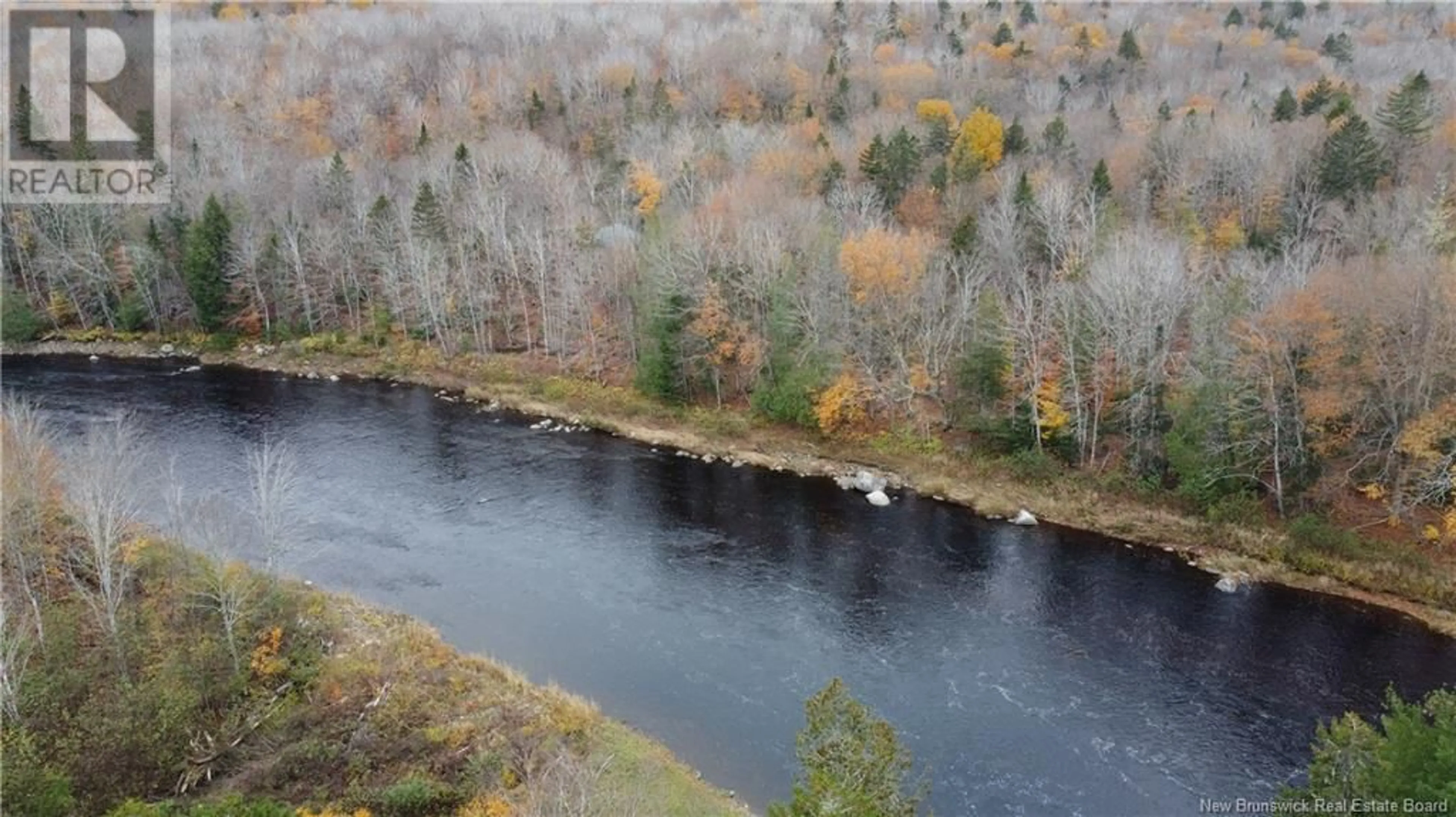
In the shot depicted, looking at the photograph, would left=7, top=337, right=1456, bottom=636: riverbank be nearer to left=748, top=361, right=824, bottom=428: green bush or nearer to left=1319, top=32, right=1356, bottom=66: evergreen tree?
left=748, top=361, right=824, bottom=428: green bush

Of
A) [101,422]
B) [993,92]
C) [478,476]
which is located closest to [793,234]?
[478,476]

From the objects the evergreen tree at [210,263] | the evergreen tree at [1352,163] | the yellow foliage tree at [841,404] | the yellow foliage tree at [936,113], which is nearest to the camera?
the yellow foliage tree at [841,404]

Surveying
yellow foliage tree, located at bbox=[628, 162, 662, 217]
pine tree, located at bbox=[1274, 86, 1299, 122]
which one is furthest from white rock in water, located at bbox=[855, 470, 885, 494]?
pine tree, located at bbox=[1274, 86, 1299, 122]

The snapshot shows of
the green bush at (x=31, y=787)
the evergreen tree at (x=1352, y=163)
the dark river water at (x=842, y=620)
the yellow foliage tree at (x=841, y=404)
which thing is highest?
the evergreen tree at (x=1352, y=163)

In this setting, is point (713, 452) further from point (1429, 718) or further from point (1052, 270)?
point (1429, 718)

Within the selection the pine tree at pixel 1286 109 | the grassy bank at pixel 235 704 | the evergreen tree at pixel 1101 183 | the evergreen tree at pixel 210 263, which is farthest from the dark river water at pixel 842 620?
the pine tree at pixel 1286 109

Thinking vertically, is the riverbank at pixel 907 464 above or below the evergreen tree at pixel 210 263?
below

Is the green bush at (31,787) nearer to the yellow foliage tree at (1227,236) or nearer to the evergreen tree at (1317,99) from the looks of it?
the yellow foliage tree at (1227,236)
